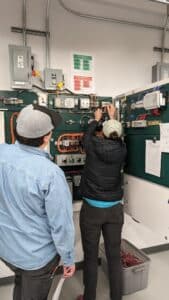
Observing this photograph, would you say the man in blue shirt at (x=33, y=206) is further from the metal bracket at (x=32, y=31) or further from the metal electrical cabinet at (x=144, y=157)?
the metal bracket at (x=32, y=31)

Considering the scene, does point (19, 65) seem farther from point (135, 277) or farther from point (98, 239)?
→ point (135, 277)

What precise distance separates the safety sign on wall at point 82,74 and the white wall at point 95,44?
0.05m

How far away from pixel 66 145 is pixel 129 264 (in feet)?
4.16

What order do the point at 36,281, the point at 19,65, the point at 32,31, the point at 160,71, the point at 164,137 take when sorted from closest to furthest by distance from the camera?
the point at 36,281 < the point at 164,137 < the point at 19,65 < the point at 32,31 < the point at 160,71

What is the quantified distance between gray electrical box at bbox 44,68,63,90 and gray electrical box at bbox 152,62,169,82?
104cm

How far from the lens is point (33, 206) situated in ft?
3.68

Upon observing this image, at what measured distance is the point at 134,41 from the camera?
2555 millimetres

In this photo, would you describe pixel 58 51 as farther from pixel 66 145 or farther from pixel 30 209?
pixel 30 209

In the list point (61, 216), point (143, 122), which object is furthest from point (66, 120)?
point (61, 216)

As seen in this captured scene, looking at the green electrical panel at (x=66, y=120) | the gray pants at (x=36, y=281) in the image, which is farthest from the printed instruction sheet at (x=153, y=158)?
the gray pants at (x=36, y=281)

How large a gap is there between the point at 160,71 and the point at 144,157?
1.14 m

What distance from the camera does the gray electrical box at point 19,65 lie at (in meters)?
2.04

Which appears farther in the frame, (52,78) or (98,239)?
(52,78)

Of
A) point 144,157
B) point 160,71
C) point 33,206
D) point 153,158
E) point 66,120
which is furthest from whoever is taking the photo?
point 160,71
